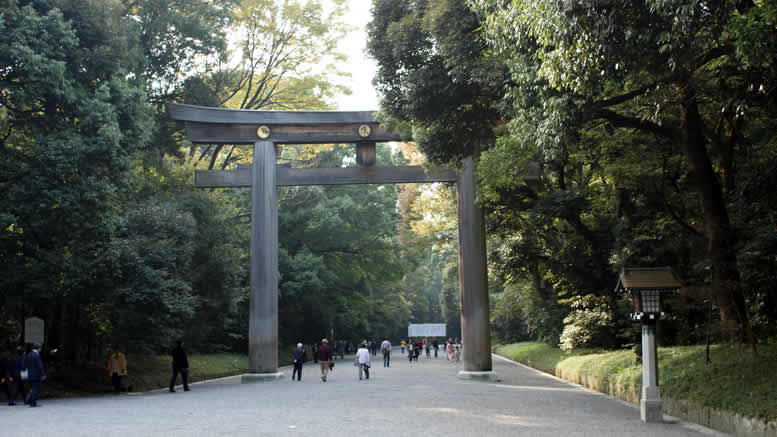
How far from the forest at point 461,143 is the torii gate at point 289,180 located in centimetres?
169

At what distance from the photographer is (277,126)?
21.2 metres

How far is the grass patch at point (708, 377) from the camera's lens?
8570 mm

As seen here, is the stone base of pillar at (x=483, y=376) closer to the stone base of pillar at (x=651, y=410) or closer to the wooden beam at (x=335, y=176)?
the wooden beam at (x=335, y=176)

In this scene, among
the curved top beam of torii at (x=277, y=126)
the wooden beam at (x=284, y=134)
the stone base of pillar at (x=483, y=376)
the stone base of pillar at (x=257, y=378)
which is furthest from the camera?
the wooden beam at (x=284, y=134)

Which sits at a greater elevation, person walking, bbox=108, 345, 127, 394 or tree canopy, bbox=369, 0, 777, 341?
tree canopy, bbox=369, 0, 777, 341

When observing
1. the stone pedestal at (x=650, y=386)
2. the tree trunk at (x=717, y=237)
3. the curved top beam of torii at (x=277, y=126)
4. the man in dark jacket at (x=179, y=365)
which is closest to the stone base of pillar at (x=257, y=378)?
the man in dark jacket at (x=179, y=365)

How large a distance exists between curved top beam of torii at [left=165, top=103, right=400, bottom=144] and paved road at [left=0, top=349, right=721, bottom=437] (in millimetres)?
7752

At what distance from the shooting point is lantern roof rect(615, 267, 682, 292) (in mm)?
11016

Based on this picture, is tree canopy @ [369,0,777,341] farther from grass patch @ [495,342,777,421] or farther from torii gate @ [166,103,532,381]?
torii gate @ [166,103,532,381]

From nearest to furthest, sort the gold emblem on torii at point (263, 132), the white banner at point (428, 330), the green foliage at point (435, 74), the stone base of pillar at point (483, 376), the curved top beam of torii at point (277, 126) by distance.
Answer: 1. the green foliage at point (435, 74)
2. the stone base of pillar at point (483, 376)
3. the curved top beam of torii at point (277, 126)
4. the gold emblem on torii at point (263, 132)
5. the white banner at point (428, 330)

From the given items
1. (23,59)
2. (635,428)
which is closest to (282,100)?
(23,59)

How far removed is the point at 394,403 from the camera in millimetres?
13344

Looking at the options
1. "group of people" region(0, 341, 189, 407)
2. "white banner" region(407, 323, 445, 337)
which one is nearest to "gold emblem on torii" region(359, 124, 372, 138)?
"group of people" region(0, 341, 189, 407)

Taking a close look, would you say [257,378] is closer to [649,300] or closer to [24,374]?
[24,374]
